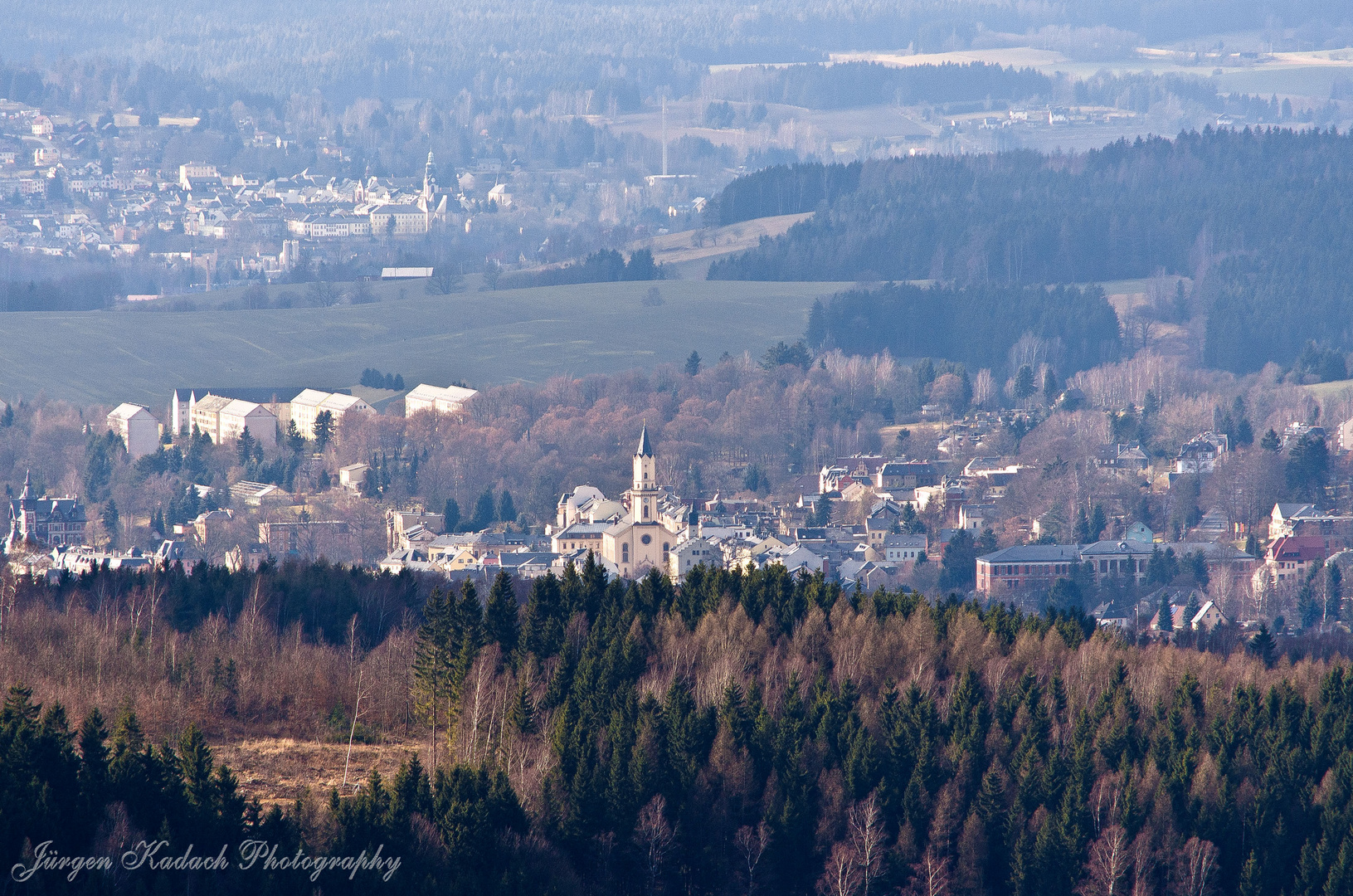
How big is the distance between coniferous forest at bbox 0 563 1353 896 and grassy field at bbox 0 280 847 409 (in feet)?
298

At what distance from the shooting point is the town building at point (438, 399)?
12588 cm

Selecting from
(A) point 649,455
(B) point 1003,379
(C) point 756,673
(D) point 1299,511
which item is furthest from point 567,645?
(B) point 1003,379

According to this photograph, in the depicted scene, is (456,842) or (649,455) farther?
(649,455)

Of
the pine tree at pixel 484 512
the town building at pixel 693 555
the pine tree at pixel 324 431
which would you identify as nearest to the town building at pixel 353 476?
the pine tree at pixel 484 512

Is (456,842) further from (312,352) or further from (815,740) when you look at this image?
(312,352)

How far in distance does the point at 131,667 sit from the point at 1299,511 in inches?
2655

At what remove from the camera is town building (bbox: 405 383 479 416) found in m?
126

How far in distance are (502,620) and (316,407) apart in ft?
265

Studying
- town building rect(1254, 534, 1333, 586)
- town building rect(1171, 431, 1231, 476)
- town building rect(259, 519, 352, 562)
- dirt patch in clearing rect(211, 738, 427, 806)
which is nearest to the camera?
dirt patch in clearing rect(211, 738, 427, 806)

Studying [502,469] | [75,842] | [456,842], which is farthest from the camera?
[502,469]

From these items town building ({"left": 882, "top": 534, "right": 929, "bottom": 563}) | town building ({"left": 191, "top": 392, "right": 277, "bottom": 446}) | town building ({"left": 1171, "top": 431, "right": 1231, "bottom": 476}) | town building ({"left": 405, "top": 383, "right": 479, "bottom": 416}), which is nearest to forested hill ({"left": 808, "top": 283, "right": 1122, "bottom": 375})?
town building ({"left": 405, "top": 383, "right": 479, "bottom": 416})

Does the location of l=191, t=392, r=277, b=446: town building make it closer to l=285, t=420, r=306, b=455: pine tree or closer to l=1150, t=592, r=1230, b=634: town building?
l=285, t=420, r=306, b=455: pine tree

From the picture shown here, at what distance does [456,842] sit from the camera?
36.8 metres

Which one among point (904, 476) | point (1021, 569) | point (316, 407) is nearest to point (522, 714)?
point (1021, 569)
